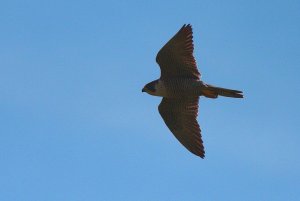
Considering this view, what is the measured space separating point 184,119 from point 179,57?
156 cm

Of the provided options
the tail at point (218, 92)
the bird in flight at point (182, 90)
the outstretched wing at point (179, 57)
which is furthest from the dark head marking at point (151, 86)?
the tail at point (218, 92)

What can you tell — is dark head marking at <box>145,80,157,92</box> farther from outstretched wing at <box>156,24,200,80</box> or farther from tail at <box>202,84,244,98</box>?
tail at <box>202,84,244,98</box>

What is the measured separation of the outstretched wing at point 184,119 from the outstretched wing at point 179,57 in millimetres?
789

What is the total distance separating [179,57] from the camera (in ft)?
40.6

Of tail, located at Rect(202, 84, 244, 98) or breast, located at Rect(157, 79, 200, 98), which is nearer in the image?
tail, located at Rect(202, 84, 244, 98)

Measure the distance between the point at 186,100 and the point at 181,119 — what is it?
450mm

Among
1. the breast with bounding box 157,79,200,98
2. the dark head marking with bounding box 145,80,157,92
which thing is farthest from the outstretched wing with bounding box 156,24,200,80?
the dark head marking with bounding box 145,80,157,92

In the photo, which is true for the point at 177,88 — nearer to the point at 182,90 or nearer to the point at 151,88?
the point at 182,90

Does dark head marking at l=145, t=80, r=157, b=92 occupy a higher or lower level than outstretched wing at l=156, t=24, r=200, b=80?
lower

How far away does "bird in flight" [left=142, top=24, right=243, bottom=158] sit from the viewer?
12.3 meters

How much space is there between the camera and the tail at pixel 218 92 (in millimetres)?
12086

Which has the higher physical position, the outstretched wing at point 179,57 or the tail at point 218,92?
the outstretched wing at point 179,57

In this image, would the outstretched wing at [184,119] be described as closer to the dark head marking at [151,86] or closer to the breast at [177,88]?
the breast at [177,88]

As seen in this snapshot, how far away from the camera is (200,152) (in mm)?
12727
